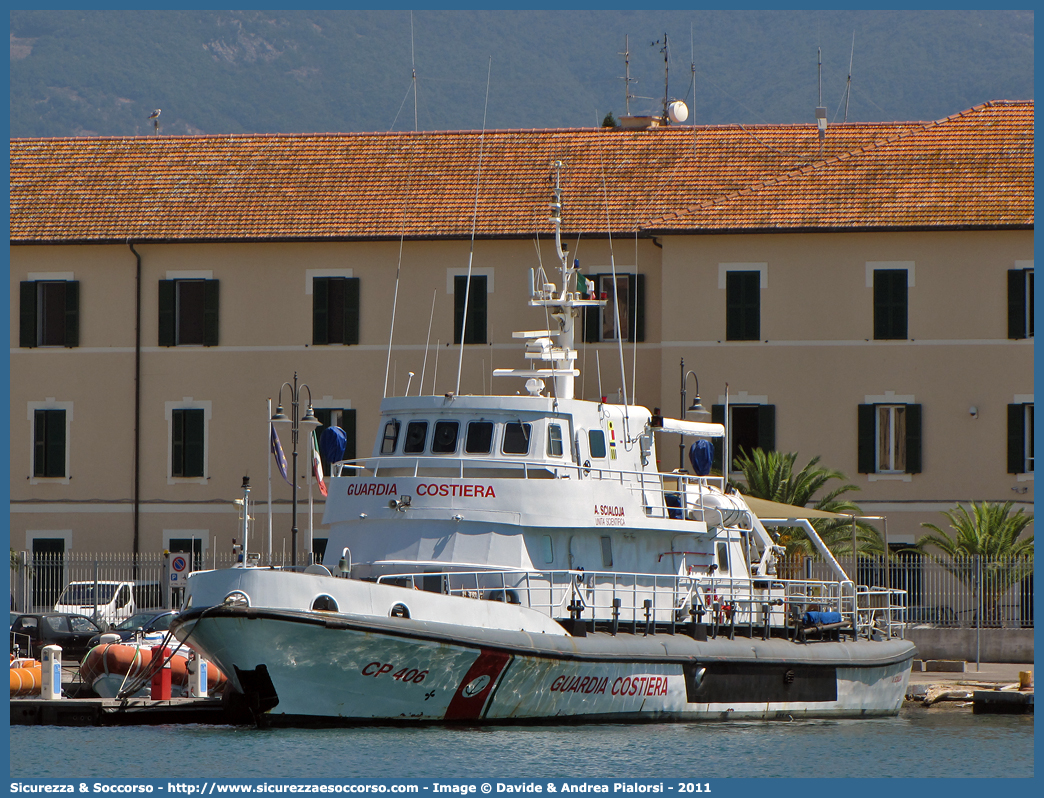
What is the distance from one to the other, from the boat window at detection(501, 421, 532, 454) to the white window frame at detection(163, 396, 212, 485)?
16.4 metres

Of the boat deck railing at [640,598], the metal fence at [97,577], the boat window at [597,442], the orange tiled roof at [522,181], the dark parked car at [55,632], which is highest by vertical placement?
the orange tiled roof at [522,181]

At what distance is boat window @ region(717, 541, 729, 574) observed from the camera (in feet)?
79.9

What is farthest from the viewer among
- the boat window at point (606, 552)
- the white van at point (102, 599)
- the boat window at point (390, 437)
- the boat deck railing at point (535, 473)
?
the white van at point (102, 599)

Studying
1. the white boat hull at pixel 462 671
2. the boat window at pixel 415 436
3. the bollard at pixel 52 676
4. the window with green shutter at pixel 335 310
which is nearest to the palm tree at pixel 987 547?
the white boat hull at pixel 462 671

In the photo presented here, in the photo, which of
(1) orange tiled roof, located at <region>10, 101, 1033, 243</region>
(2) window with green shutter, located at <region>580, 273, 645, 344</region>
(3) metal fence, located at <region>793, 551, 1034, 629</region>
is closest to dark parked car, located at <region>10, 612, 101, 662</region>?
(1) orange tiled roof, located at <region>10, 101, 1033, 243</region>

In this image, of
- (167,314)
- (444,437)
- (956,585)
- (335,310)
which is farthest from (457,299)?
(444,437)

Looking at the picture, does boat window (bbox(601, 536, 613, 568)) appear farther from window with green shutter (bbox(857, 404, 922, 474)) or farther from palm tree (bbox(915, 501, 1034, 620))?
window with green shutter (bbox(857, 404, 922, 474))

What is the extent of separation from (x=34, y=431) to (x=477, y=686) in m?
20.8

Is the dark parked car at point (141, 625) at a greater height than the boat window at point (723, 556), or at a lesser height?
lesser

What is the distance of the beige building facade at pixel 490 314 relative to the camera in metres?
35.3

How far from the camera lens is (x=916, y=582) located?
3272 centimetres

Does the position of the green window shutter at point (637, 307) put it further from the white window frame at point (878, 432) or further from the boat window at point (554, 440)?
the boat window at point (554, 440)

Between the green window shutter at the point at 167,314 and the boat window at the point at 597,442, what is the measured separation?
17.0m

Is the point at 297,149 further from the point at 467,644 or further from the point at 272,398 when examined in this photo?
the point at 467,644
